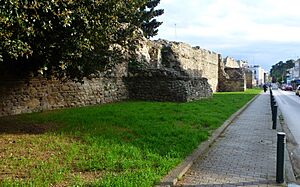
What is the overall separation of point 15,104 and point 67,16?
766cm

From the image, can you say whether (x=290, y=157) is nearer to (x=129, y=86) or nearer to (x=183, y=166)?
(x=183, y=166)

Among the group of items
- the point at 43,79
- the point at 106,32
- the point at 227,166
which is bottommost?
the point at 227,166

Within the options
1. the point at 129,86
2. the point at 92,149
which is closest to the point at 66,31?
the point at 92,149

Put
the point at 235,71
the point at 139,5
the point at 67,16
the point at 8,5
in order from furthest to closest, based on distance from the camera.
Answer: the point at 235,71 → the point at 139,5 → the point at 67,16 → the point at 8,5

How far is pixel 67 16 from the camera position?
7074 millimetres

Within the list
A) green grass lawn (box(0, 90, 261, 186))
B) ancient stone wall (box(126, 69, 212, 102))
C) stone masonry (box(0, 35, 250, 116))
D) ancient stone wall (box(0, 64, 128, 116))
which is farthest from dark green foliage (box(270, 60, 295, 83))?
green grass lawn (box(0, 90, 261, 186))

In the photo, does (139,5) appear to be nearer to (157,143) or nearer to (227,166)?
(157,143)

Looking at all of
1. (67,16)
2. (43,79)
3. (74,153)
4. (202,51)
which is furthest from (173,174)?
(202,51)

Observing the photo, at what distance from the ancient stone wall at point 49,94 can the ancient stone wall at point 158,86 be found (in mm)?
1675

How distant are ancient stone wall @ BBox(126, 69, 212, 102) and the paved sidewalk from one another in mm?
10554

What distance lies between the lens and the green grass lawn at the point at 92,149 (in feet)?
18.8

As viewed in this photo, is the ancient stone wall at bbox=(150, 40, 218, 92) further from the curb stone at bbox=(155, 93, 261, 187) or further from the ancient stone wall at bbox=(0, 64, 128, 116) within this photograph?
the curb stone at bbox=(155, 93, 261, 187)

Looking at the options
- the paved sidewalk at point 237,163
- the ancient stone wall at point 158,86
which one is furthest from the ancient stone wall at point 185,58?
the paved sidewalk at point 237,163

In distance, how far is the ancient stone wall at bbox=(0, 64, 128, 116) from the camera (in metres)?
13.5
